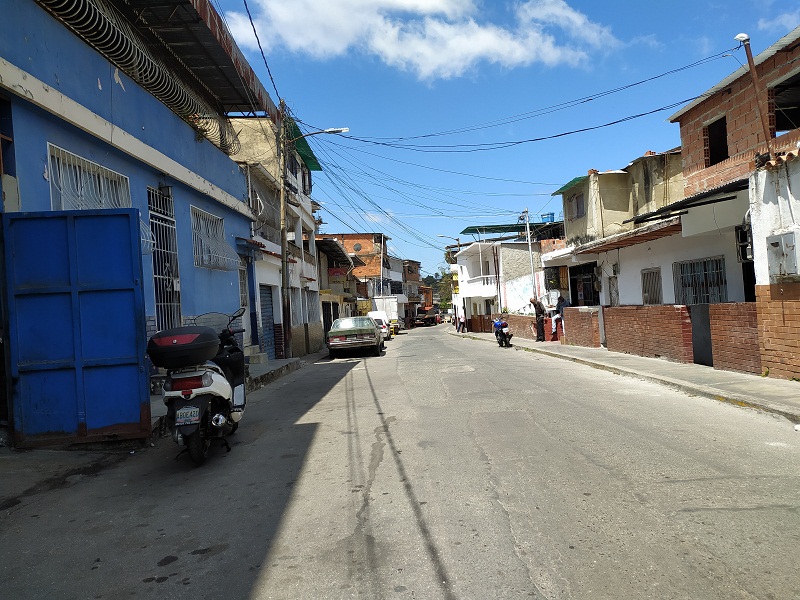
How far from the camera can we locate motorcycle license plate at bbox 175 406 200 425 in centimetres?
543

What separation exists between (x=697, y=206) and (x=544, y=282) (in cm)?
1581

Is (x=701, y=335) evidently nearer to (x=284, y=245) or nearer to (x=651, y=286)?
(x=651, y=286)

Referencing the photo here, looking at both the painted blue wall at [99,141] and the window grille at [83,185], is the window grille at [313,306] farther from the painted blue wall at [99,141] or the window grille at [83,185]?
the window grille at [83,185]

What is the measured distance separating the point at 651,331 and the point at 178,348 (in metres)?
12.0

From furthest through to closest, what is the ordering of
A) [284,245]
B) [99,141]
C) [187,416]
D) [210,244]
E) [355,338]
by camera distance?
[355,338] < [284,245] < [210,244] < [99,141] < [187,416]

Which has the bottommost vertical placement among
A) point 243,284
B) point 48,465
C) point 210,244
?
point 48,465

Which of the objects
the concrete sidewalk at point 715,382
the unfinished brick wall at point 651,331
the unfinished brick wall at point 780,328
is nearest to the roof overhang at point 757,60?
the unfinished brick wall at point 780,328

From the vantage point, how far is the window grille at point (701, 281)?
12.6 metres

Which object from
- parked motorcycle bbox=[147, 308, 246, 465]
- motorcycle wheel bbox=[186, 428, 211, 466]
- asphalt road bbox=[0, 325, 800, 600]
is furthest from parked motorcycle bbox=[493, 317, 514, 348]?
motorcycle wheel bbox=[186, 428, 211, 466]

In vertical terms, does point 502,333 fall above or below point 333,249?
below

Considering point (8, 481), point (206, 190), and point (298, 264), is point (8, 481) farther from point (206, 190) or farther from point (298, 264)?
point (298, 264)

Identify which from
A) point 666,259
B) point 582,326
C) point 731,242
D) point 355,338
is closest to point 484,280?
point 582,326

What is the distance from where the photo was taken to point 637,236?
46.3 ft

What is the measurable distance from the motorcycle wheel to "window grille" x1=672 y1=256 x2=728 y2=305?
11.3 meters
